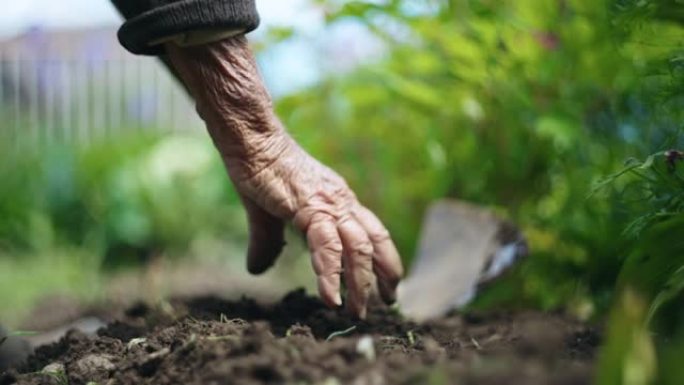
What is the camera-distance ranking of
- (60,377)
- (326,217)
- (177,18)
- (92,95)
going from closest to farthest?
1. (60,377)
2. (177,18)
3. (326,217)
4. (92,95)

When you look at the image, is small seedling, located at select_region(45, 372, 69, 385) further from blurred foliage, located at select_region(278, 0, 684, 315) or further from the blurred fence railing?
the blurred fence railing

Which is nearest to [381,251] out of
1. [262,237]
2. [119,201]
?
[262,237]

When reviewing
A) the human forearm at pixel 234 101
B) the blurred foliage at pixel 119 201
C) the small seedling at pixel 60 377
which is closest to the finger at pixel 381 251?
the human forearm at pixel 234 101

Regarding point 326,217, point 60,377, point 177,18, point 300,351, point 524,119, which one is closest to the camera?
point 300,351

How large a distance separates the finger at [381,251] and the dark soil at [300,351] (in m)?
0.11

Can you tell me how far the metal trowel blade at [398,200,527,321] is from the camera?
3.64m

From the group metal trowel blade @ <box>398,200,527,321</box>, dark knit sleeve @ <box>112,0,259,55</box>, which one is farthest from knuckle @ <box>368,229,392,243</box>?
metal trowel blade @ <box>398,200,527,321</box>

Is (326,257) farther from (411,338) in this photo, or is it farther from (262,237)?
(262,237)

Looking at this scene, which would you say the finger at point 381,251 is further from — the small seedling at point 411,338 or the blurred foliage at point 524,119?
the blurred foliage at point 524,119

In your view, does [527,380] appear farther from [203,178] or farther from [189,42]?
[203,178]

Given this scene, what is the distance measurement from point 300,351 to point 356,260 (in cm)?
85

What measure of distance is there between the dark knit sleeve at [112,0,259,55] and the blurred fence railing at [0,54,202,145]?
828 cm

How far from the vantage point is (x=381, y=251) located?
8.16 ft

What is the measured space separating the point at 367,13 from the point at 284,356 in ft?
8.74
